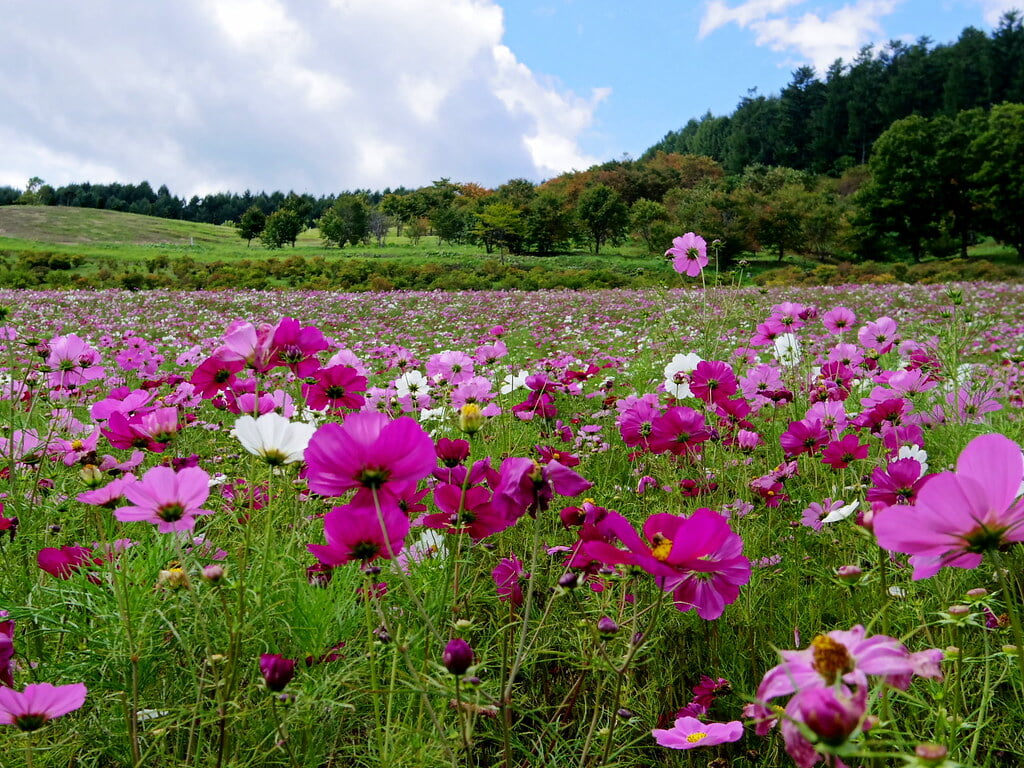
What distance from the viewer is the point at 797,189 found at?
3297 centimetres

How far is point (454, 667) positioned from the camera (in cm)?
50

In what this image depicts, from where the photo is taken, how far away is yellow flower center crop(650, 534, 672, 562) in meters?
0.62

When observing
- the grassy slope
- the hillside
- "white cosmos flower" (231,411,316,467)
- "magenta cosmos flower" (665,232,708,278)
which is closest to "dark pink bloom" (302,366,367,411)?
"white cosmos flower" (231,411,316,467)

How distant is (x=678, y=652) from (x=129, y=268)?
77.7 ft

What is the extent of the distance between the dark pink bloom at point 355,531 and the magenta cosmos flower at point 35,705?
273mm

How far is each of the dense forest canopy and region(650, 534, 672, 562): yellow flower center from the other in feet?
73.4

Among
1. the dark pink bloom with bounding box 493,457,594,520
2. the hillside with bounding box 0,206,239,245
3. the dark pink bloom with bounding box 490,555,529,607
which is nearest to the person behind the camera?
the dark pink bloom with bounding box 493,457,594,520

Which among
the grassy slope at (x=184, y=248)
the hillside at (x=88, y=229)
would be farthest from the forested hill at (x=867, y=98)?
the hillside at (x=88, y=229)

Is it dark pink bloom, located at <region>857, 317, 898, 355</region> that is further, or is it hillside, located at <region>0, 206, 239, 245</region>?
hillside, located at <region>0, 206, 239, 245</region>

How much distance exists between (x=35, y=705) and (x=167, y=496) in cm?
23

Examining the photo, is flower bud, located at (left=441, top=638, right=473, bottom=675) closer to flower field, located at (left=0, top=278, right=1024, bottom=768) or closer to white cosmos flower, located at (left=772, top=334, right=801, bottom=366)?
flower field, located at (left=0, top=278, right=1024, bottom=768)

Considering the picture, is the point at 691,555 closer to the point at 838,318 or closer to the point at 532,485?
the point at 532,485

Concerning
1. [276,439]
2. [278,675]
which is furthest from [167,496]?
[278,675]

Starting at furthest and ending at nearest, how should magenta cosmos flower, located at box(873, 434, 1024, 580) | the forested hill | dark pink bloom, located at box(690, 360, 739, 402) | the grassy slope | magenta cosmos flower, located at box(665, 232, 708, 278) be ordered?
the forested hill, the grassy slope, magenta cosmos flower, located at box(665, 232, 708, 278), dark pink bloom, located at box(690, 360, 739, 402), magenta cosmos flower, located at box(873, 434, 1024, 580)
